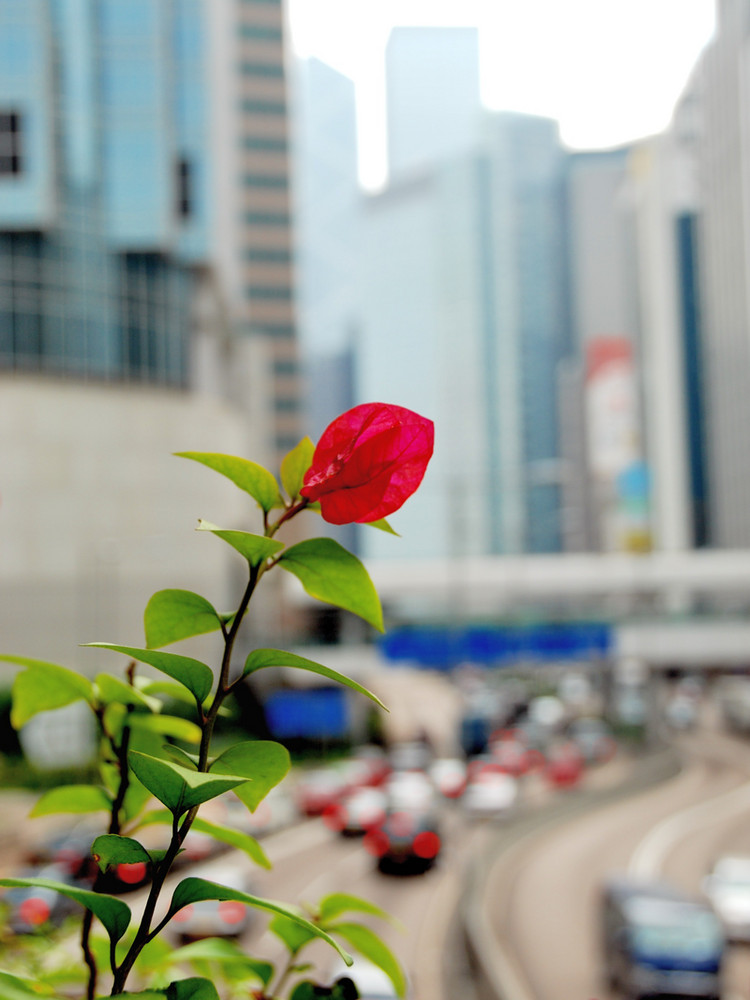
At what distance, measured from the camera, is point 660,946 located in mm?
8867

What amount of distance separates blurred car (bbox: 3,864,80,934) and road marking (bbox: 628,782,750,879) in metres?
9.13

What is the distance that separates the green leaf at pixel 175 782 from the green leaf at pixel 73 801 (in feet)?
1.30

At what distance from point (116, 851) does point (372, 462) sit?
0.33m

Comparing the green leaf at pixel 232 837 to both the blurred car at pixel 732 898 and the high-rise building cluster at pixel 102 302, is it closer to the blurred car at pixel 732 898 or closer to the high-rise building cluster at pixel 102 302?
the blurred car at pixel 732 898

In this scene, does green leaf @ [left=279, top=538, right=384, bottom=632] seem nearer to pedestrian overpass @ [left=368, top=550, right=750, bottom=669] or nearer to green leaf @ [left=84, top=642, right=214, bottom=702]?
green leaf @ [left=84, top=642, right=214, bottom=702]

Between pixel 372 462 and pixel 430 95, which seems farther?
pixel 430 95

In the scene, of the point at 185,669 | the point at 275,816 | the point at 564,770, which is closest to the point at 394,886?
the point at 275,816

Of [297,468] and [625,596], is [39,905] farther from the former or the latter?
[625,596]

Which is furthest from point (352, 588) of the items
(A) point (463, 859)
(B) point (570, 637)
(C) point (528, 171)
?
(C) point (528, 171)

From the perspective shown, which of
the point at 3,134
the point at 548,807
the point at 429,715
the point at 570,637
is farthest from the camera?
the point at 429,715

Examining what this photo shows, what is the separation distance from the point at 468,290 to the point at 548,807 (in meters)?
80.7

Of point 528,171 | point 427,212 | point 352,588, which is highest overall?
point 528,171

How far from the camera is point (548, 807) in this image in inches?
712

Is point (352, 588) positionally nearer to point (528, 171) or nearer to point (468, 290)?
point (468, 290)
